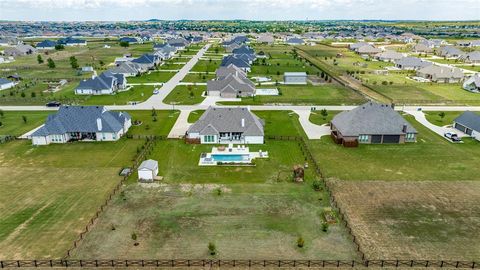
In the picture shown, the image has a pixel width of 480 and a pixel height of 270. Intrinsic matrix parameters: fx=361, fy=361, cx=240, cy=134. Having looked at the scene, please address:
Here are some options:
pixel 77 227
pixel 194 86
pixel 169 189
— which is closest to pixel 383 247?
pixel 169 189

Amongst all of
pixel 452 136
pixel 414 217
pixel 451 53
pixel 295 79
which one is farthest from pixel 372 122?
pixel 451 53

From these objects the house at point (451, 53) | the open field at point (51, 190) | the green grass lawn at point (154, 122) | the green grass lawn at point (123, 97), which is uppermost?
the house at point (451, 53)

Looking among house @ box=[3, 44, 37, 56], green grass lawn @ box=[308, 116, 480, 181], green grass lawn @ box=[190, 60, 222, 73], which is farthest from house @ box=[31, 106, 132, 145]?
house @ box=[3, 44, 37, 56]

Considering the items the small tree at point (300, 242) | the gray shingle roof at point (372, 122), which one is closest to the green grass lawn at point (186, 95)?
the gray shingle roof at point (372, 122)

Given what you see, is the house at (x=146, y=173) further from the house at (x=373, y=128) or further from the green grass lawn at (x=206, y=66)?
the green grass lawn at (x=206, y=66)

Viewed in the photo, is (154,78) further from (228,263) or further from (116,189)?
(228,263)

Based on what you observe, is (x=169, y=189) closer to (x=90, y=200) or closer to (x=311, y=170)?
(x=90, y=200)
